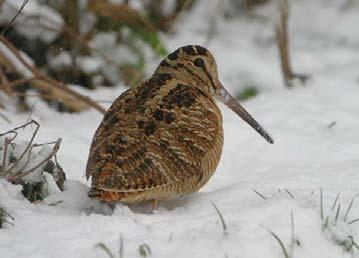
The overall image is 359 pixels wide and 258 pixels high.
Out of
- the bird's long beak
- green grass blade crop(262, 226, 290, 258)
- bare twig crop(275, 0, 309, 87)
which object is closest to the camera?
green grass blade crop(262, 226, 290, 258)

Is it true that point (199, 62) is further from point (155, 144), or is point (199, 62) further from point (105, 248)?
point (105, 248)

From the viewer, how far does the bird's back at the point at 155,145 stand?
12.1 ft

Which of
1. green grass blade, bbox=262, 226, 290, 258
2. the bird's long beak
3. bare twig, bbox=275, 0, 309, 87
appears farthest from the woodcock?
bare twig, bbox=275, 0, 309, 87

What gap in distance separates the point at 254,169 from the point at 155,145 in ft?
4.86

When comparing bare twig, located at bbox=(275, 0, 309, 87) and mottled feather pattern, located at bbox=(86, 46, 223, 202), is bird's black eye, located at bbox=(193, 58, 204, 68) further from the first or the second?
bare twig, located at bbox=(275, 0, 309, 87)

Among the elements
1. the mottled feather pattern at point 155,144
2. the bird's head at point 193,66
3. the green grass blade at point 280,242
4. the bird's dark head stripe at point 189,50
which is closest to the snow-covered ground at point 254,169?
the green grass blade at point 280,242

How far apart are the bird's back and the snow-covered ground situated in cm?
13

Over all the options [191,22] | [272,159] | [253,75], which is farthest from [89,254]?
[191,22]

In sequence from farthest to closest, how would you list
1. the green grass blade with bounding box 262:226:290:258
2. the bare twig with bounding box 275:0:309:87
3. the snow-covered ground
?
the bare twig with bounding box 275:0:309:87
the snow-covered ground
the green grass blade with bounding box 262:226:290:258

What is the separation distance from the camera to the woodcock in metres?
3.69

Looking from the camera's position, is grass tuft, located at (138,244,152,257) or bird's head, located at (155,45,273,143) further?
bird's head, located at (155,45,273,143)

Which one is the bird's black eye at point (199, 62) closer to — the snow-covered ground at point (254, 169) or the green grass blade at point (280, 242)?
the snow-covered ground at point (254, 169)

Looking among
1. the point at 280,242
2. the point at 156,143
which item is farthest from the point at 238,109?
the point at 280,242

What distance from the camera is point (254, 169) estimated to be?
5215 millimetres
